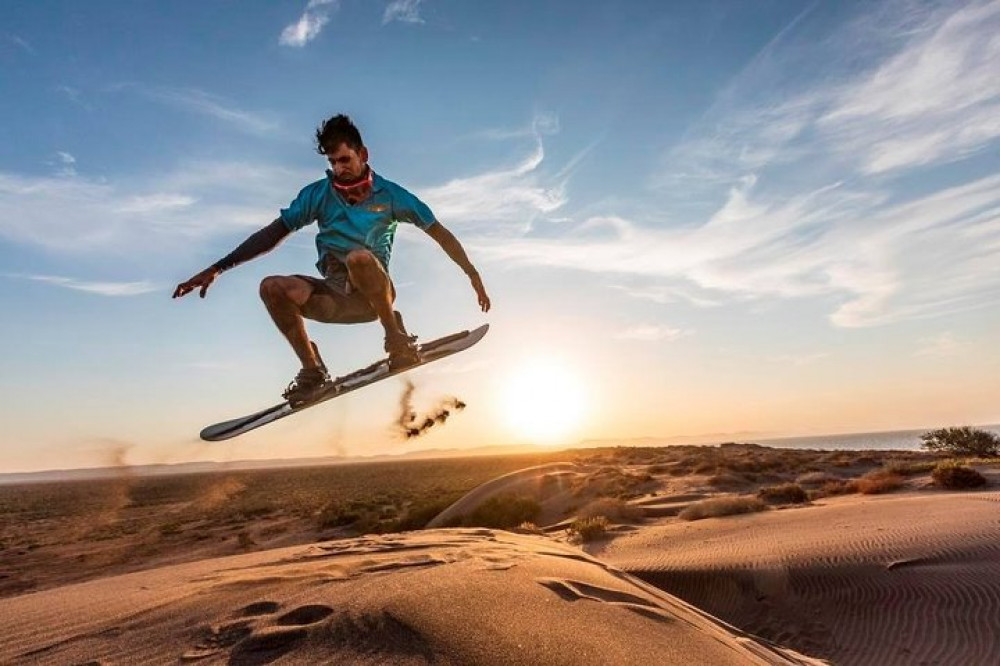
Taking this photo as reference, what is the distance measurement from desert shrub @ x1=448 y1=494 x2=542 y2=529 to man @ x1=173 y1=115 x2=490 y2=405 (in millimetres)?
13834

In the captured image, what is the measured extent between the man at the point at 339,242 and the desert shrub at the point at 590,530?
934cm

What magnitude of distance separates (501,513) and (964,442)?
35.3 m

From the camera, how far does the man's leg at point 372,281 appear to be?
5.59 meters

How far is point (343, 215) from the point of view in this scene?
5773 millimetres

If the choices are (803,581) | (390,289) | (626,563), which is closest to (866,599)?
(803,581)

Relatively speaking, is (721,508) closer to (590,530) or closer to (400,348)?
(590,530)

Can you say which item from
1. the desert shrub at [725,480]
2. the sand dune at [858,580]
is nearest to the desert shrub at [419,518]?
the desert shrub at [725,480]

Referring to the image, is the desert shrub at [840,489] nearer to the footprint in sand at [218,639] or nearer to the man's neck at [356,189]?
the man's neck at [356,189]

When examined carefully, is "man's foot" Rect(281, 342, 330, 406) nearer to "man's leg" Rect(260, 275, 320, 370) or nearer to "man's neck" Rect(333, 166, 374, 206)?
"man's leg" Rect(260, 275, 320, 370)

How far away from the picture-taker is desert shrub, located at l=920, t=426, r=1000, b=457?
36062 millimetres

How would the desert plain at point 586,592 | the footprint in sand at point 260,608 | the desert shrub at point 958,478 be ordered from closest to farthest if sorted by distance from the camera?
the desert plain at point 586,592
the footprint in sand at point 260,608
the desert shrub at point 958,478

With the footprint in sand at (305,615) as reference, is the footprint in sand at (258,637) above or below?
below

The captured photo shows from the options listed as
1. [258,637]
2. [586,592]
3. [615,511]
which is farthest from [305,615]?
[615,511]

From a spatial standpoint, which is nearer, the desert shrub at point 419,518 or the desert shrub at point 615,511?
the desert shrub at point 615,511
